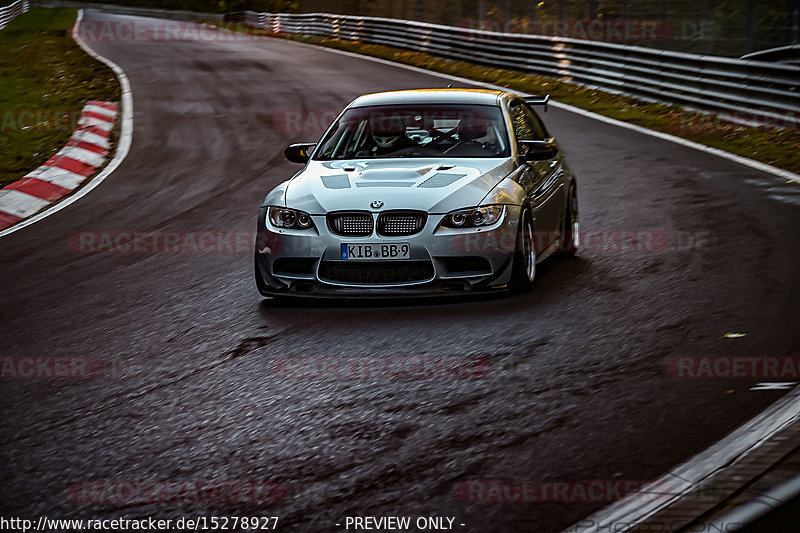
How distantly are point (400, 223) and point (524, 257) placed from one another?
3.00 ft

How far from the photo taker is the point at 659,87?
68.4 ft

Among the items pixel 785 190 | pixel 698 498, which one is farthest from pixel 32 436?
pixel 785 190

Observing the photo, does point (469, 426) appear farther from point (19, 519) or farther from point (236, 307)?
point (236, 307)

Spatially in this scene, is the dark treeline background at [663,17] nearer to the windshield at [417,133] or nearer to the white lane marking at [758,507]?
the windshield at [417,133]

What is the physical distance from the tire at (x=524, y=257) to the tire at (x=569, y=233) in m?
1.20

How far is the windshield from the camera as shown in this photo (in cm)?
871

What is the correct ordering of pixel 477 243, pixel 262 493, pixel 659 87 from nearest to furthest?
pixel 262 493 → pixel 477 243 → pixel 659 87

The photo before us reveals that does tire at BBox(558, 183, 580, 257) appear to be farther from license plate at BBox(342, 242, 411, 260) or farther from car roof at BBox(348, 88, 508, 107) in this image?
license plate at BBox(342, 242, 411, 260)

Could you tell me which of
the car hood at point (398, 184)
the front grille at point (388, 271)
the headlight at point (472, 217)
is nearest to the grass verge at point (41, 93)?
the car hood at point (398, 184)

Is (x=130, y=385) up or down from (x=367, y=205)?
Answer: down

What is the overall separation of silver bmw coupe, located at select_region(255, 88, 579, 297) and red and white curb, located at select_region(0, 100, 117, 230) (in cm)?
526

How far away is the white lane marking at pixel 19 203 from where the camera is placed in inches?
497

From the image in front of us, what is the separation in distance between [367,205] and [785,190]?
21.0 feet

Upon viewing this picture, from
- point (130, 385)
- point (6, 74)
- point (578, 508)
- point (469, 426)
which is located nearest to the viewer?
point (578, 508)
